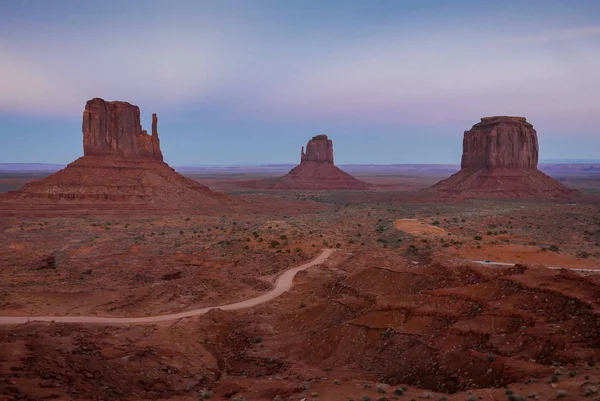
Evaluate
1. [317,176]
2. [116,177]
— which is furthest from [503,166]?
[116,177]

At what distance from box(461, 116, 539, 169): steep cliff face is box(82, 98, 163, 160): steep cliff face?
63.8 m

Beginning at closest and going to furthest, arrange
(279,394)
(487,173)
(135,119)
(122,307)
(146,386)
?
1. (279,394)
2. (146,386)
3. (122,307)
4. (135,119)
5. (487,173)

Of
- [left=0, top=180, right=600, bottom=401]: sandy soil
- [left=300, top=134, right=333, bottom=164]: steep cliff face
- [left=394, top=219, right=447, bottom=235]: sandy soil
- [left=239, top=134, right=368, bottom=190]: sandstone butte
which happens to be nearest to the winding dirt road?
[left=0, top=180, right=600, bottom=401]: sandy soil

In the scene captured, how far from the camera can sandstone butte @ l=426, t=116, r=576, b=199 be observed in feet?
301

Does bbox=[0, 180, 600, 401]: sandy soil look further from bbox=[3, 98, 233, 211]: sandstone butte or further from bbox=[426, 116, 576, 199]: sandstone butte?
bbox=[426, 116, 576, 199]: sandstone butte

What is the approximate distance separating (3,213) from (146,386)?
60246 mm

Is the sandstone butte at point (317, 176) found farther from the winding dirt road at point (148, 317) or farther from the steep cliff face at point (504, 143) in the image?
the winding dirt road at point (148, 317)

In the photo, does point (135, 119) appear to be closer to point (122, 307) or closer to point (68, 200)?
point (68, 200)

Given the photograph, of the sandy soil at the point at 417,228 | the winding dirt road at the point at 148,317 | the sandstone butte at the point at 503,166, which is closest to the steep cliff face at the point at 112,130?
the sandy soil at the point at 417,228

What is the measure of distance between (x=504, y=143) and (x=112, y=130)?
234 feet

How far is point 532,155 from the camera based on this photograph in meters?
97.6

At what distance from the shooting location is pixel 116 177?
75.6m

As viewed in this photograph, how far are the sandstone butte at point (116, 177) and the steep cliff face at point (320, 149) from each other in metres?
75.5

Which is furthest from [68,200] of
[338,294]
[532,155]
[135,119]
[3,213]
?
[532,155]
